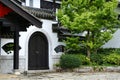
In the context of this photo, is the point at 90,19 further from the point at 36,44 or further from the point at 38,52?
the point at 38,52

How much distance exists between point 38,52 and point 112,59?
504cm

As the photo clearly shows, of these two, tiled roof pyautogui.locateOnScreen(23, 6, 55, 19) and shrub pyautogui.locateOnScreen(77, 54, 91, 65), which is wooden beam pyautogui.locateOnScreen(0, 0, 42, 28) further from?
shrub pyautogui.locateOnScreen(77, 54, 91, 65)

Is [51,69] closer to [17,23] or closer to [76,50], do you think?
[76,50]

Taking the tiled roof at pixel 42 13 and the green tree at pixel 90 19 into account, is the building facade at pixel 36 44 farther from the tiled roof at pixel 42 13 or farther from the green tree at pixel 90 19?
the green tree at pixel 90 19

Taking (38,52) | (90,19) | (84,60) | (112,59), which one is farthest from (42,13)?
(112,59)

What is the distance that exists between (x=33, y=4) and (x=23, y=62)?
4.74m

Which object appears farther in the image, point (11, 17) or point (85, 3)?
point (85, 3)

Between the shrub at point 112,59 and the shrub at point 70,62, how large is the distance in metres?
2.24

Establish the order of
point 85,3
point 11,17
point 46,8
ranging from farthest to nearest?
point 46,8 → point 85,3 → point 11,17

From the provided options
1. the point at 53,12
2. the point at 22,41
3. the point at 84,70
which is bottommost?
the point at 84,70

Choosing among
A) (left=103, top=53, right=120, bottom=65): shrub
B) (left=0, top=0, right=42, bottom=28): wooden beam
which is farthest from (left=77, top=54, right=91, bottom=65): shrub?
(left=0, top=0, right=42, bottom=28): wooden beam

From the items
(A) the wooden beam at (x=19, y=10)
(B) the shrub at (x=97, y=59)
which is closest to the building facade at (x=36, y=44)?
(B) the shrub at (x=97, y=59)

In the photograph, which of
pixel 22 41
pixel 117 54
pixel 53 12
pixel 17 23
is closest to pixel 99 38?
pixel 117 54

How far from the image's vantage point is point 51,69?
1038 inches
